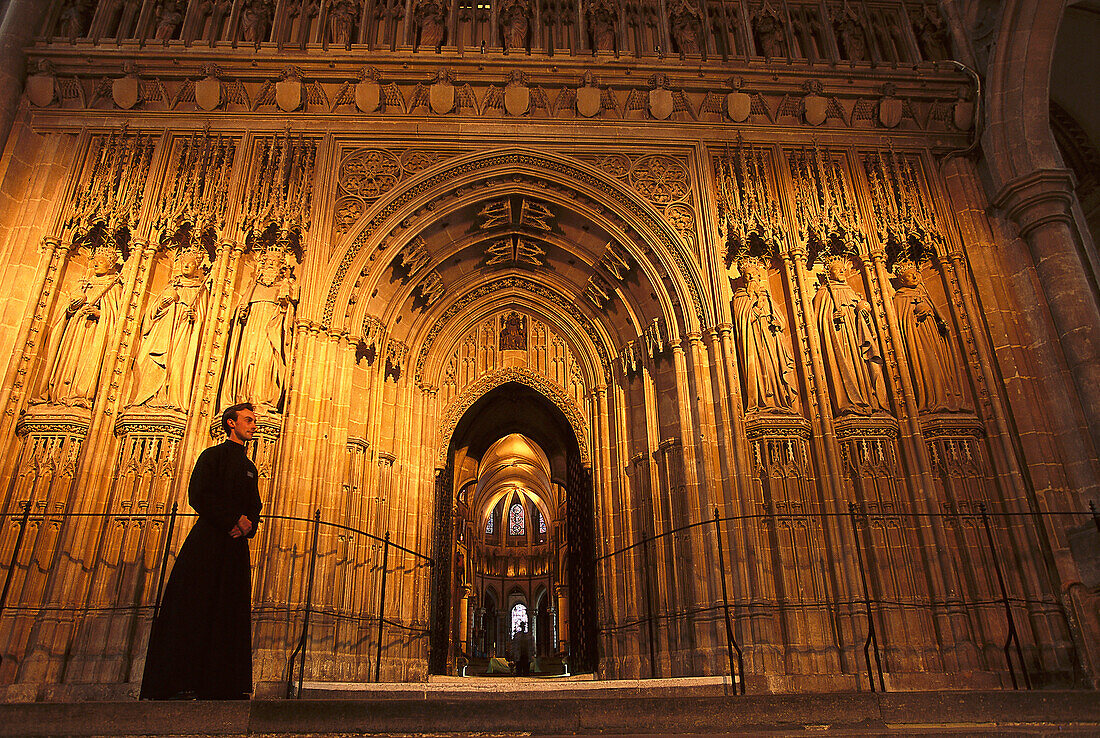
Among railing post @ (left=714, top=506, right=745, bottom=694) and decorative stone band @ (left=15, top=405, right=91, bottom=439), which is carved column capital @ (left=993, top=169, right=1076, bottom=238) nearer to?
railing post @ (left=714, top=506, right=745, bottom=694)

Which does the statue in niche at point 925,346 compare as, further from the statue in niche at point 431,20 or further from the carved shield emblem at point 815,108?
the statue in niche at point 431,20

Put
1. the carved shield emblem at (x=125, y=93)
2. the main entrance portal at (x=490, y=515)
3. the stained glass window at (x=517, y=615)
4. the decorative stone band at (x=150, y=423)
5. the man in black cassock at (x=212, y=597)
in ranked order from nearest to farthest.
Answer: the man in black cassock at (x=212, y=597) < the decorative stone band at (x=150, y=423) < the carved shield emblem at (x=125, y=93) < the main entrance portal at (x=490, y=515) < the stained glass window at (x=517, y=615)

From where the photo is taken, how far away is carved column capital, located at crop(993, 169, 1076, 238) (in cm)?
914

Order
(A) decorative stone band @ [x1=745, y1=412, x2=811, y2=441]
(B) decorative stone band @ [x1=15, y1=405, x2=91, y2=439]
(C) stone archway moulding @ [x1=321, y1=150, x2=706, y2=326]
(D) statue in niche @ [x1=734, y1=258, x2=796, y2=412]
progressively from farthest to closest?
1. (C) stone archway moulding @ [x1=321, y1=150, x2=706, y2=326]
2. (D) statue in niche @ [x1=734, y1=258, x2=796, y2=412]
3. (A) decorative stone band @ [x1=745, y1=412, x2=811, y2=441]
4. (B) decorative stone band @ [x1=15, y1=405, x2=91, y2=439]

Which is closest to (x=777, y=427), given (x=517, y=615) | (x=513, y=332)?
(x=513, y=332)

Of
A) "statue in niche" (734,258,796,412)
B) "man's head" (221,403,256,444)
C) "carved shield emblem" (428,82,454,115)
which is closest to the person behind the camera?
"man's head" (221,403,256,444)

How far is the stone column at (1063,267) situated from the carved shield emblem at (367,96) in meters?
8.78

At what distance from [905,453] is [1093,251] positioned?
12.6 ft

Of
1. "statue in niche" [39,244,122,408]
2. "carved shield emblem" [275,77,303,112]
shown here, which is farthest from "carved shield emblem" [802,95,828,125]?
"statue in niche" [39,244,122,408]

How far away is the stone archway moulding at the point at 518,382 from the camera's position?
1148 cm

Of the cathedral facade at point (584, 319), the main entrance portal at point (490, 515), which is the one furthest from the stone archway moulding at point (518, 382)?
the main entrance portal at point (490, 515)

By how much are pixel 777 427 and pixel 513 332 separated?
5296 mm

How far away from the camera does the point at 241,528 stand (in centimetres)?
460

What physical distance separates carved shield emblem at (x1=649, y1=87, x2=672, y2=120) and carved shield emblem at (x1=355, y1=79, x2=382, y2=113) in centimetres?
401
